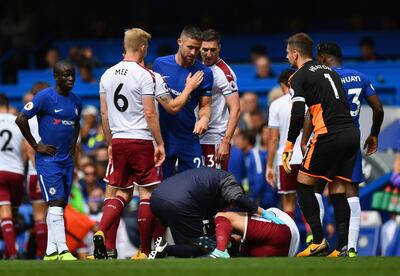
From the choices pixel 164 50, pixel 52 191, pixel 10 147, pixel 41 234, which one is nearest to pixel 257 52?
pixel 164 50

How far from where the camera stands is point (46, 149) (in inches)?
537

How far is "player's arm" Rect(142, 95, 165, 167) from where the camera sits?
43.0 ft

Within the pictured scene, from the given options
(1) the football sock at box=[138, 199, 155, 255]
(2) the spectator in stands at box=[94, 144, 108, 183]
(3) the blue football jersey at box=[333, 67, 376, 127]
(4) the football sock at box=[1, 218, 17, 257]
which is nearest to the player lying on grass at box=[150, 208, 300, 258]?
(1) the football sock at box=[138, 199, 155, 255]

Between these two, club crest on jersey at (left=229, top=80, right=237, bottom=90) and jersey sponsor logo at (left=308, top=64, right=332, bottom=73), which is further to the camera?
club crest on jersey at (left=229, top=80, right=237, bottom=90)

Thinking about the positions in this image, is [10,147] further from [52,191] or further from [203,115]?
[203,115]

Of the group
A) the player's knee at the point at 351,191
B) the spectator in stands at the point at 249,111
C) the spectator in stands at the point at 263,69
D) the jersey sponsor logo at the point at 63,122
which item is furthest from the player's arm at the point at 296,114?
the spectator in stands at the point at 263,69

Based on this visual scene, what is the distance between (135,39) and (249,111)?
291 inches

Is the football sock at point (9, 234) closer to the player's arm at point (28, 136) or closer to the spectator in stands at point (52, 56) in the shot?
the player's arm at point (28, 136)

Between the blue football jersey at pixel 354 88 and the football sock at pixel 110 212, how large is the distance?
263 cm

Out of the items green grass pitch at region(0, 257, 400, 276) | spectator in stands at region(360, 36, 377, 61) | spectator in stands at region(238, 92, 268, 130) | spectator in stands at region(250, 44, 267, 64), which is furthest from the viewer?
spectator in stands at region(250, 44, 267, 64)

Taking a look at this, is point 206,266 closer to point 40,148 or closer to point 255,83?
point 40,148

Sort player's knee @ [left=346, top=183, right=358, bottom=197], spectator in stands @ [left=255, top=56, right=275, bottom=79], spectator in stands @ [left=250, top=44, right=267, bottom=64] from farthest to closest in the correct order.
→ spectator in stands @ [left=250, top=44, right=267, bottom=64]
spectator in stands @ [left=255, top=56, right=275, bottom=79]
player's knee @ [left=346, top=183, right=358, bottom=197]

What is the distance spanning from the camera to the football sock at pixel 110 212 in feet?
43.3

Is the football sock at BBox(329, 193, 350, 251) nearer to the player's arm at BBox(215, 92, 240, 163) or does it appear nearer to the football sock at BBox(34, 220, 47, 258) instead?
the player's arm at BBox(215, 92, 240, 163)
